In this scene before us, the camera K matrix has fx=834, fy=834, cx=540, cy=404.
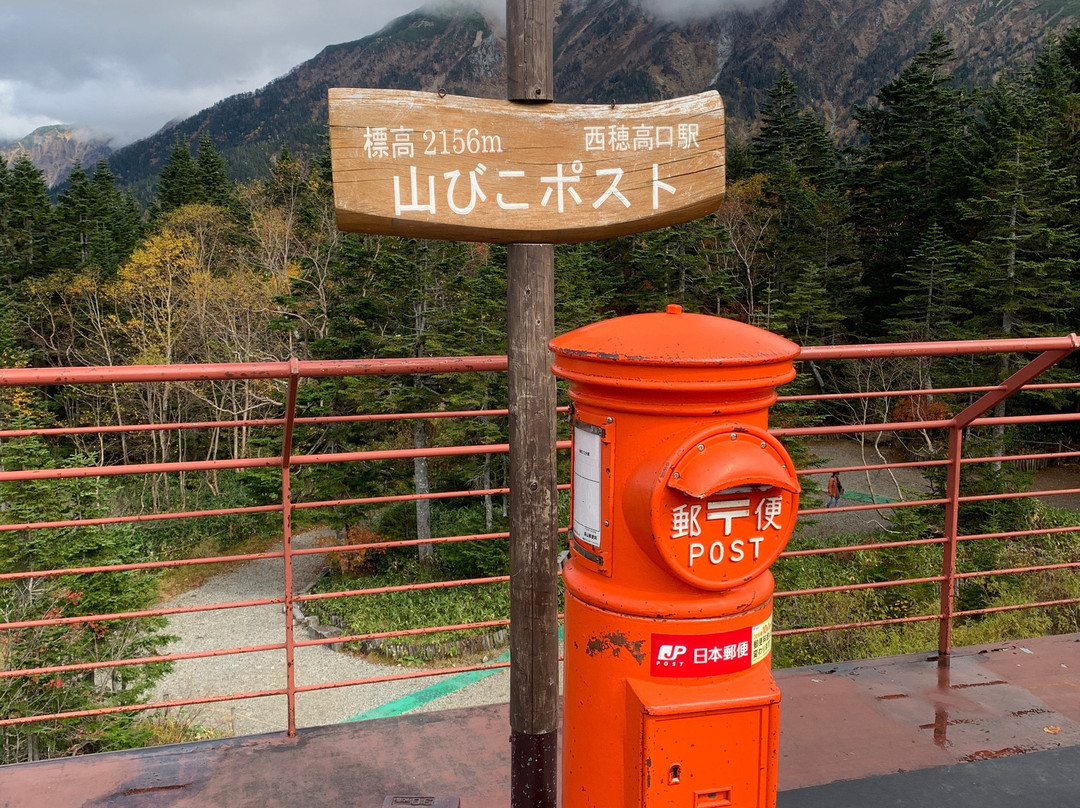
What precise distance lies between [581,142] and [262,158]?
243ft

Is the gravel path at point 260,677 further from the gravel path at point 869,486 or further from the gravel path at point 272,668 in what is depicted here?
the gravel path at point 869,486

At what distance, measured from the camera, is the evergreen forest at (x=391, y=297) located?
13523mm

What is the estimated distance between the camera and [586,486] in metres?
1.84

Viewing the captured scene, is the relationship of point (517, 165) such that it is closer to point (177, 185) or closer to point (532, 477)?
point (532, 477)

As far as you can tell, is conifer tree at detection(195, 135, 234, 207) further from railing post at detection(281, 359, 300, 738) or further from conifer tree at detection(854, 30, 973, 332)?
railing post at detection(281, 359, 300, 738)

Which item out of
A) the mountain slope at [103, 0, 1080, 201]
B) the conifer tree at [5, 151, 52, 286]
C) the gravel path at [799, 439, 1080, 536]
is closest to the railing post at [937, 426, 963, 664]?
the gravel path at [799, 439, 1080, 536]

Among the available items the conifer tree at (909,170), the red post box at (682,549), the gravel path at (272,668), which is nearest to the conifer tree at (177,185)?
the gravel path at (272,668)

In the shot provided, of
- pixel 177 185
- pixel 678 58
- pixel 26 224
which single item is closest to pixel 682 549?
pixel 26 224

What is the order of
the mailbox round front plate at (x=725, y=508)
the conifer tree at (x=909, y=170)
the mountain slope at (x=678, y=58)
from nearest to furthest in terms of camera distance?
1. the mailbox round front plate at (x=725, y=508)
2. the conifer tree at (x=909, y=170)
3. the mountain slope at (x=678, y=58)

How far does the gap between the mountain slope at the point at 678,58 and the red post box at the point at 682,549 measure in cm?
7169

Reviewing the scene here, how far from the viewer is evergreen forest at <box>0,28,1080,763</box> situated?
13523mm

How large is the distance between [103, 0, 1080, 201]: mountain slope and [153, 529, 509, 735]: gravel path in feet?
185

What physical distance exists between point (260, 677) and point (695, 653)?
1556cm

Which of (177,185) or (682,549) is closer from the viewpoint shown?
(682,549)
